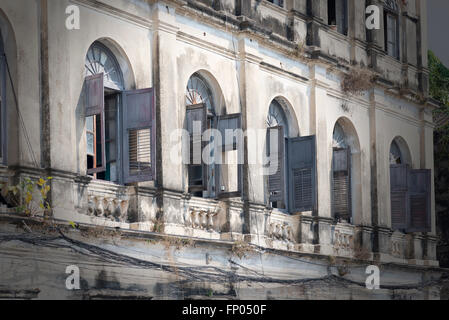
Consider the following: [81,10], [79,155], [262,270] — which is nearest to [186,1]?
[81,10]

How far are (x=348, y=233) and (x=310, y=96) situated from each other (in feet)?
10.2

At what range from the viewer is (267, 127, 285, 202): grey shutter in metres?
18.9

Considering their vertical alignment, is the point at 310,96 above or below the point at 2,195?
above

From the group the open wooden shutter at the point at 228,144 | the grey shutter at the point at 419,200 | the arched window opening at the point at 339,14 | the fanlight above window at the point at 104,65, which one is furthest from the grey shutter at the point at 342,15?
the fanlight above window at the point at 104,65

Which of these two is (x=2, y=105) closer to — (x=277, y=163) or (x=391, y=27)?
(x=277, y=163)

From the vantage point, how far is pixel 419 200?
76.6 ft

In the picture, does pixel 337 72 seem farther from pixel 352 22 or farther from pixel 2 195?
pixel 2 195

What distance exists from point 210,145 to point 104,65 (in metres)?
2.43

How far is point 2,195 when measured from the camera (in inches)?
535

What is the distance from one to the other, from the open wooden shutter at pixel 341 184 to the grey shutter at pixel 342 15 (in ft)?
9.86

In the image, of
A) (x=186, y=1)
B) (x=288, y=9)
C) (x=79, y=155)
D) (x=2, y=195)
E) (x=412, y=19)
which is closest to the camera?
(x=2, y=195)

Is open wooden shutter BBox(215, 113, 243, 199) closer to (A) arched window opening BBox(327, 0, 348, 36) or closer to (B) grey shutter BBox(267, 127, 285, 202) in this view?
(B) grey shutter BBox(267, 127, 285, 202)

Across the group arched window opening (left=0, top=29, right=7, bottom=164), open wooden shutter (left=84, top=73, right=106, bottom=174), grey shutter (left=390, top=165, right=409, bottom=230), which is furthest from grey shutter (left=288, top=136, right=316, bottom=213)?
arched window opening (left=0, top=29, right=7, bottom=164)
